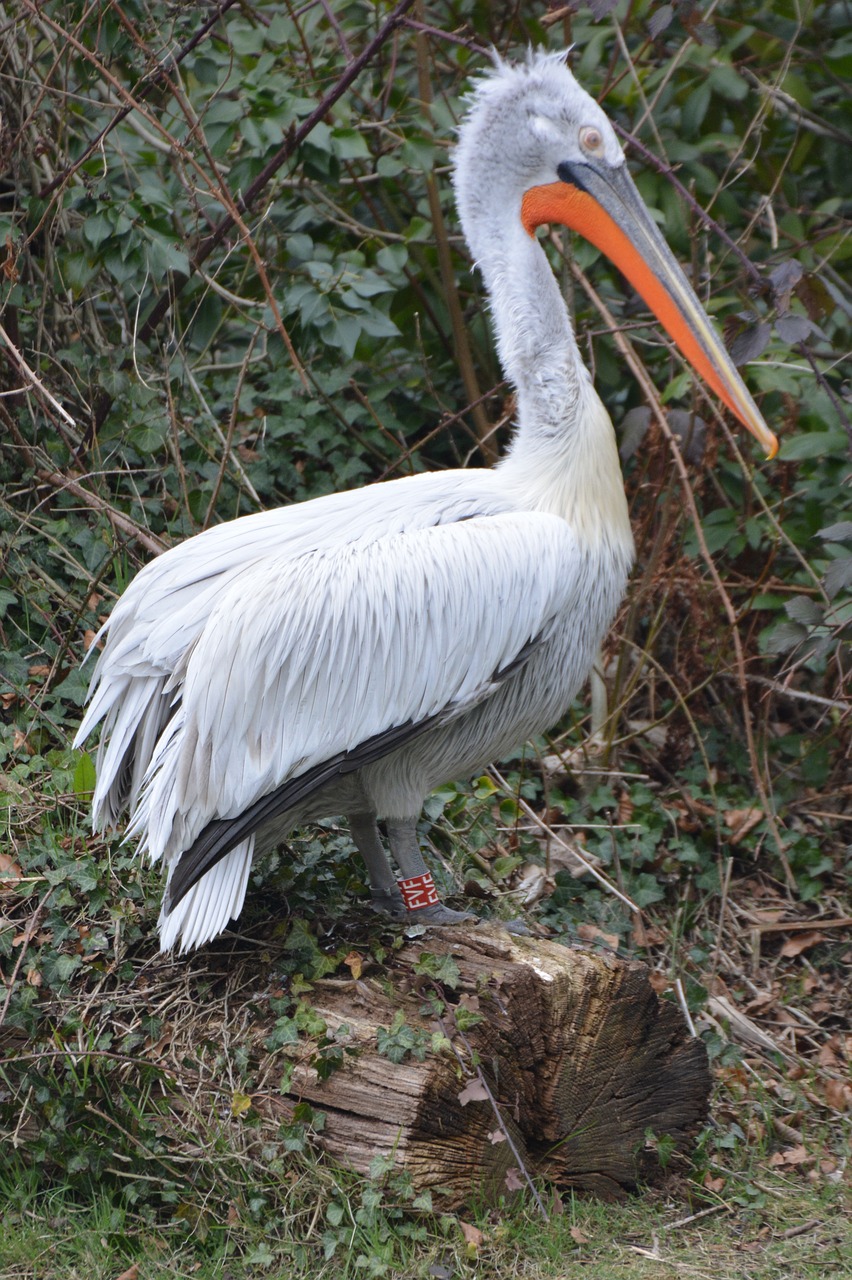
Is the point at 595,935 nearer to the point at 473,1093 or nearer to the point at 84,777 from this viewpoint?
the point at 473,1093

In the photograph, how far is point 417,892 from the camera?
339cm

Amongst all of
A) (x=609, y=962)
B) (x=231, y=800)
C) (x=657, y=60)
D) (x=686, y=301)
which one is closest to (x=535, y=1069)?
(x=609, y=962)

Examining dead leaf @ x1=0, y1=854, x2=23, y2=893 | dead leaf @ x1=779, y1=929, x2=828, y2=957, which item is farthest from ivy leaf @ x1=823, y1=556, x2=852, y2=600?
dead leaf @ x1=0, y1=854, x2=23, y2=893

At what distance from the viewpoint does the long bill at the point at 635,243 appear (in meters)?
3.52

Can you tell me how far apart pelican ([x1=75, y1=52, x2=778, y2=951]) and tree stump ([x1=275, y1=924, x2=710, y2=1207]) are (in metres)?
0.31

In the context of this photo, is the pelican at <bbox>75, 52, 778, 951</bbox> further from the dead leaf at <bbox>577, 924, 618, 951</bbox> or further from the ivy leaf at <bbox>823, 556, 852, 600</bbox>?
the dead leaf at <bbox>577, 924, 618, 951</bbox>

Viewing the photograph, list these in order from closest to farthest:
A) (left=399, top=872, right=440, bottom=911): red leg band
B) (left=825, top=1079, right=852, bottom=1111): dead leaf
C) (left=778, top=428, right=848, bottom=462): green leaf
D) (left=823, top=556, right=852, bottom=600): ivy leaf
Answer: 1. (left=399, top=872, right=440, bottom=911): red leg band
2. (left=825, top=1079, right=852, bottom=1111): dead leaf
3. (left=823, top=556, right=852, bottom=600): ivy leaf
4. (left=778, top=428, right=848, bottom=462): green leaf

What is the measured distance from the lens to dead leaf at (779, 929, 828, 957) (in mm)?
4484

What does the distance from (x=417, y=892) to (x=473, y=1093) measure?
22.9 inches

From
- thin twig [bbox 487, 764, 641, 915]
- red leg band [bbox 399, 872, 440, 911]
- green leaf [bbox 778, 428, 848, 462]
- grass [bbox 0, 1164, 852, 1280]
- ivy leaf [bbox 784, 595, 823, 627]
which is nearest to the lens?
grass [bbox 0, 1164, 852, 1280]

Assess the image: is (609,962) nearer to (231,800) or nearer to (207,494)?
(231,800)

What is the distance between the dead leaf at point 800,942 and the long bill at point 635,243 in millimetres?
1875

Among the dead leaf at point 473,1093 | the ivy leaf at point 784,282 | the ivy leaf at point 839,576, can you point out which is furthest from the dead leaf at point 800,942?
the ivy leaf at point 784,282

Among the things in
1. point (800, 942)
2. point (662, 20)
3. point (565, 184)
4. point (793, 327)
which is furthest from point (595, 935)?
point (662, 20)
